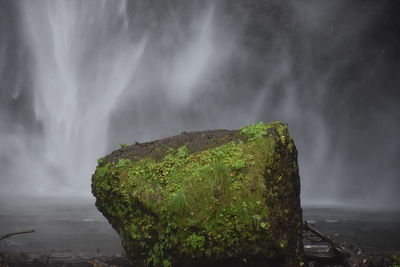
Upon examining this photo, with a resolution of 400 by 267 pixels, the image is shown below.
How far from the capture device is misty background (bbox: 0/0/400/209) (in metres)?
29.3

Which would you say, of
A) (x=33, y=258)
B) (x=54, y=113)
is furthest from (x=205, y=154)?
(x=54, y=113)

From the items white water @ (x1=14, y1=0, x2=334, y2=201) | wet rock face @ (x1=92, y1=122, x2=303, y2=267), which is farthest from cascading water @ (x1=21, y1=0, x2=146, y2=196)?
wet rock face @ (x1=92, y1=122, x2=303, y2=267)

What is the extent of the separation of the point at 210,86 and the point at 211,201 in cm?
3020

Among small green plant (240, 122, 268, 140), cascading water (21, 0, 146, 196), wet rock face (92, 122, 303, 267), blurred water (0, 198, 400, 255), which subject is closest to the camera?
wet rock face (92, 122, 303, 267)

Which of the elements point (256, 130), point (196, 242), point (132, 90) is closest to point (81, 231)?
point (196, 242)

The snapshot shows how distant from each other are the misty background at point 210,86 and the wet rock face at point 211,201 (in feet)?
81.5

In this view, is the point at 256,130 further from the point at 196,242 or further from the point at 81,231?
the point at 81,231

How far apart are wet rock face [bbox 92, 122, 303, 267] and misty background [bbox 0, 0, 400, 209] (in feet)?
81.5

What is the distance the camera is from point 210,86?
3384 centimetres

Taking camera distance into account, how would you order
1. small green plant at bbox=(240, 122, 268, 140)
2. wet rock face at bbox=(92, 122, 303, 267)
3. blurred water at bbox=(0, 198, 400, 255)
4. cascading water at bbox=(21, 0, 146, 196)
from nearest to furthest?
wet rock face at bbox=(92, 122, 303, 267), small green plant at bbox=(240, 122, 268, 140), blurred water at bbox=(0, 198, 400, 255), cascading water at bbox=(21, 0, 146, 196)

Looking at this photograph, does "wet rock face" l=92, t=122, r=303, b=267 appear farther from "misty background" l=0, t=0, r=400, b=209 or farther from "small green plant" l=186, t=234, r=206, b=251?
"misty background" l=0, t=0, r=400, b=209

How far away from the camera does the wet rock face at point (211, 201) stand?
4016mm

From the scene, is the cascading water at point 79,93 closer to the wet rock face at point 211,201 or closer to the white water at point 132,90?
the white water at point 132,90

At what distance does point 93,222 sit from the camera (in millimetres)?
→ 15594
